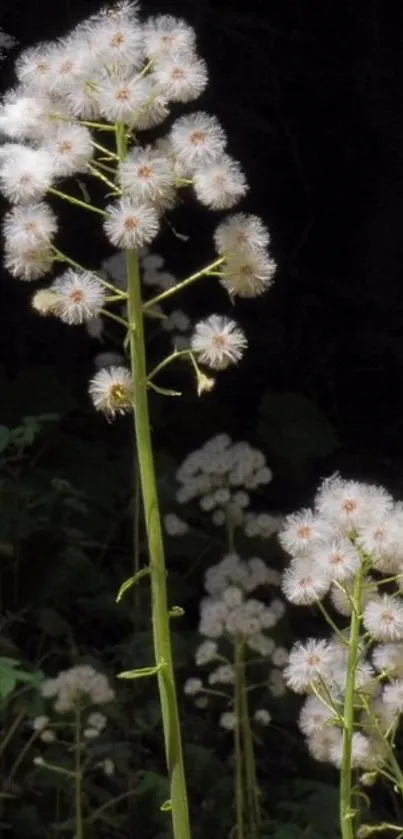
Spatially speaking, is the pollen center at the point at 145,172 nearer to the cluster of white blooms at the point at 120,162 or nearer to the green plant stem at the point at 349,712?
the cluster of white blooms at the point at 120,162

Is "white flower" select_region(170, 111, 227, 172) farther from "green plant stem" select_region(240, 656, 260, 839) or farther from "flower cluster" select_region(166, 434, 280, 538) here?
"green plant stem" select_region(240, 656, 260, 839)

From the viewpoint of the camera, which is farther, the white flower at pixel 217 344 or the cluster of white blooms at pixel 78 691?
the cluster of white blooms at pixel 78 691

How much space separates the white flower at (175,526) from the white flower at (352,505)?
0.19m

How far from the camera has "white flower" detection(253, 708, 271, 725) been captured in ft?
3.79

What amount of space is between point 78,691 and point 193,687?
0.11 meters

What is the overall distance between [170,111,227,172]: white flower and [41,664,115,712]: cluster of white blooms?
18.6 inches

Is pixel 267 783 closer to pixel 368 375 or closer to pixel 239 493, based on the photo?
pixel 239 493

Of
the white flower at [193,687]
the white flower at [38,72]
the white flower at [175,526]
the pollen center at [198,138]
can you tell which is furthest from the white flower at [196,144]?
the white flower at [193,687]

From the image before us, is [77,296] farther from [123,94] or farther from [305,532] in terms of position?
[305,532]

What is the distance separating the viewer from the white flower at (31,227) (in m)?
0.90

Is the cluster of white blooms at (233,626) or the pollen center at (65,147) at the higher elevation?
the pollen center at (65,147)

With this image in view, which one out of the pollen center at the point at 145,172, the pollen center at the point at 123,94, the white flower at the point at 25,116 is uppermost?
the white flower at the point at 25,116

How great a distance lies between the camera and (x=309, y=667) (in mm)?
1003

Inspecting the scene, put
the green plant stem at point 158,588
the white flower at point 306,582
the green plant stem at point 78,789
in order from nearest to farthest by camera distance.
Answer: the green plant stem at point 158,588 → the white flower at point 306,582 → the green plant stem at point 78,789
